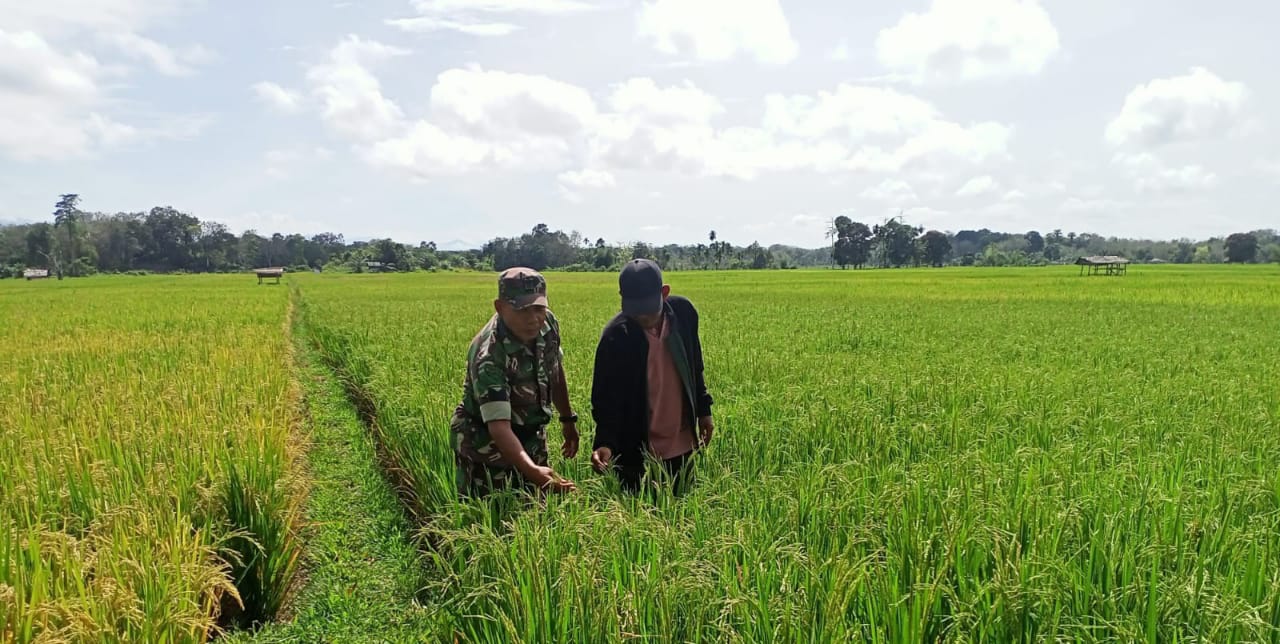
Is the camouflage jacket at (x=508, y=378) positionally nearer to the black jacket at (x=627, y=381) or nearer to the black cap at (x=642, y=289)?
the black jacket at (x=627, y=381)

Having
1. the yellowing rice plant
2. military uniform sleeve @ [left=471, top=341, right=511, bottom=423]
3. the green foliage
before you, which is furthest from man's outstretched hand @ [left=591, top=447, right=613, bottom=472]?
the green foliage

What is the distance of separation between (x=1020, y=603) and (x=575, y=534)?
156 centimetres

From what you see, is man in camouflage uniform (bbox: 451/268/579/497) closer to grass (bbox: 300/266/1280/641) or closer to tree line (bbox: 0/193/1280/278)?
grass (bbox: 300/266/1280/641)

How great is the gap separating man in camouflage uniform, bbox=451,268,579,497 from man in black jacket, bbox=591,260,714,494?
10.7 inches

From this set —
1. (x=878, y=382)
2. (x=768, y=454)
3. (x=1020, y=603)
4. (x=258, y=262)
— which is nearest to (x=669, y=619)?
(x=1020, y=603)

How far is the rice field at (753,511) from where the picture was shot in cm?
214

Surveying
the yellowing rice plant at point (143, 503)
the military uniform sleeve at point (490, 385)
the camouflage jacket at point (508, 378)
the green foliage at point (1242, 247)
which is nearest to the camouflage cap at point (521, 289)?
the camouflage jacket at point (508, 378)

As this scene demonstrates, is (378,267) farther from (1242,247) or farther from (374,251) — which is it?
(1242,247)

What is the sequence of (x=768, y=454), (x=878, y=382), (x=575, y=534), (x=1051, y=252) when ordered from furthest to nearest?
(x=1051, y=252) → (x=878, y=382) → (x=768, y=454) → (x=575, y=534)

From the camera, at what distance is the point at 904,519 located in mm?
2766

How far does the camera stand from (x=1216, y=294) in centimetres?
2566

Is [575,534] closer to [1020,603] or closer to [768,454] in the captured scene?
[1020,603]

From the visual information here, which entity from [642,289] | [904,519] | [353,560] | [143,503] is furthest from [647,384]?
[143,503]

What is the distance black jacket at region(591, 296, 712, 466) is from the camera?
3443mm
